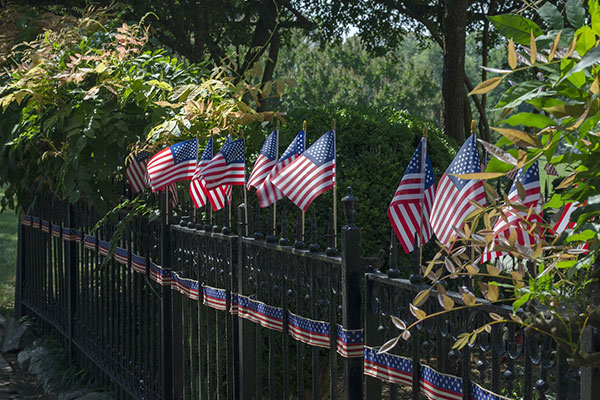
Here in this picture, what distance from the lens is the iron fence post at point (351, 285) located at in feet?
11.6

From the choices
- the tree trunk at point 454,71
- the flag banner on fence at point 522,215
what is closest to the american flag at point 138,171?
the flag banner on fence at point 522,215

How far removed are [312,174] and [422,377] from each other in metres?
1.22

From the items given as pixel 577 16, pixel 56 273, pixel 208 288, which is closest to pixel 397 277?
pixel 577 16

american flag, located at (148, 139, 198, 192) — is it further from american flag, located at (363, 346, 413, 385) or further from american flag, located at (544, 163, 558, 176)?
american flag, located at (544, 163, 558, 176)

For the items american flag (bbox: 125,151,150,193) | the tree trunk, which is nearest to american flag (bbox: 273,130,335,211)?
american flag (bbox: 125,151,150,193)

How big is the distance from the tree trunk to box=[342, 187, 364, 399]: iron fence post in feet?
31.4

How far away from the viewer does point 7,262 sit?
1828 cm

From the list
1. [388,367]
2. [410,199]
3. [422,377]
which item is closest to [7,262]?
[388,367]

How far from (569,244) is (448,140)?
472 centimetres

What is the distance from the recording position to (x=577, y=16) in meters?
2.04

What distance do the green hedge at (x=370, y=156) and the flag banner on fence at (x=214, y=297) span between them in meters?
1.07

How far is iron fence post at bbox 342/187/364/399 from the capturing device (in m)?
3.53

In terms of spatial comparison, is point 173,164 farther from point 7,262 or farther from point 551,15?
point 7,262

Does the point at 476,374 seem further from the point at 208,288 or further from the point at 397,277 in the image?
the point at 397,277
